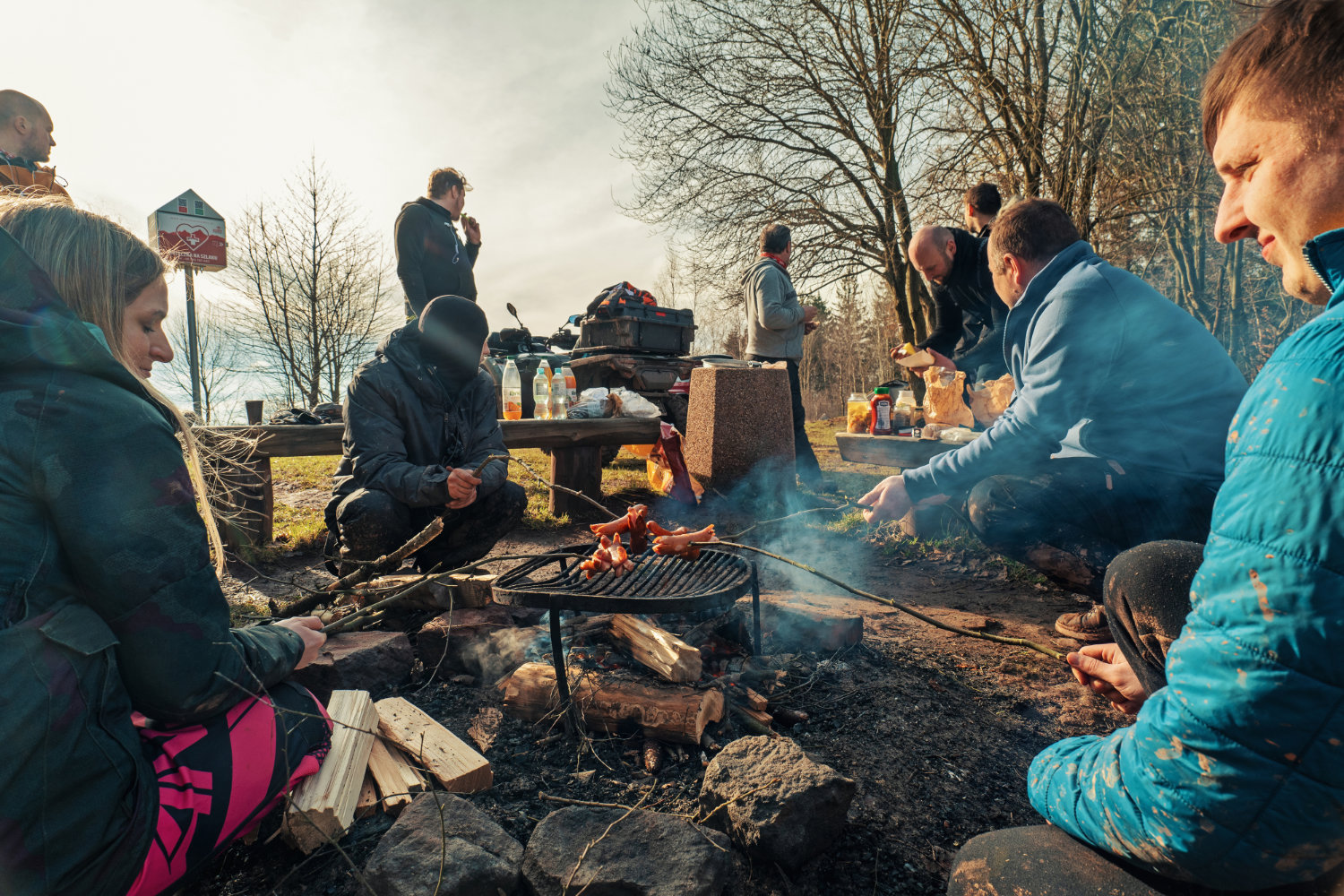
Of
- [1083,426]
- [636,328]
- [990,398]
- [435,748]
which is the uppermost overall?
[636,328]

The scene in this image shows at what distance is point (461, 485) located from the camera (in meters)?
3.36

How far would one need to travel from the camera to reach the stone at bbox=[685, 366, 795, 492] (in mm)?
5785

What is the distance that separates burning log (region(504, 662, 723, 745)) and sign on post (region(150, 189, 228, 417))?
6.67m

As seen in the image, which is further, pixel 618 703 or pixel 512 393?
pixel 512 393

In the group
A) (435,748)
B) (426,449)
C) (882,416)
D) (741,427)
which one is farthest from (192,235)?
(435,748)

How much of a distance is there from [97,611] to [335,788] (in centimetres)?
79

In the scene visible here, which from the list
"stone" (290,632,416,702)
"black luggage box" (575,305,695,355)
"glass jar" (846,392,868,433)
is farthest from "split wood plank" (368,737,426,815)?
"black luggage box" (575,305,695,355)

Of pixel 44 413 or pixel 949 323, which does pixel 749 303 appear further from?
pixel 44 413

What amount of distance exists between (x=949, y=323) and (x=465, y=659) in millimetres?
5249

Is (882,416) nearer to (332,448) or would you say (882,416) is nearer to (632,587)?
(632,587)

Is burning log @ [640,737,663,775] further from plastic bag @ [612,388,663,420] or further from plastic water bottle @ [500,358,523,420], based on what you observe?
plastic bag @ [612,388,663,420]

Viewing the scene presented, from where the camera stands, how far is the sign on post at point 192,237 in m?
7.18

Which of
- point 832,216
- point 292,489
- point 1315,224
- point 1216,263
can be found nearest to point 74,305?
point 1315,224

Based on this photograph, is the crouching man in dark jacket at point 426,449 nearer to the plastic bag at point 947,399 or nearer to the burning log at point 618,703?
the burning log at point 618,703
